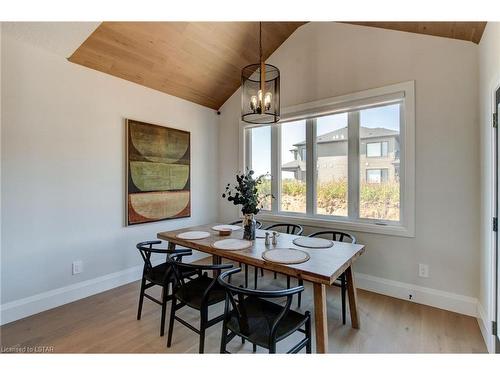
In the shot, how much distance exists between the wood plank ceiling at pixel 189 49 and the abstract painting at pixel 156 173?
63cm

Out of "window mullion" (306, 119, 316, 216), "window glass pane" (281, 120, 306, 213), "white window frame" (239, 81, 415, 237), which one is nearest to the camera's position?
"white window frame" (239, 81, 415, 237)

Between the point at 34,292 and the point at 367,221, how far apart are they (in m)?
3.63

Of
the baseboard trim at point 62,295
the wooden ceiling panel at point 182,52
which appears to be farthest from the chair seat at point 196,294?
the wooden ceiling panel at point 182,52

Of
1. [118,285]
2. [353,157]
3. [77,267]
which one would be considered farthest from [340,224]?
[77,267]

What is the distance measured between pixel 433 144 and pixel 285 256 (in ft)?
6.46

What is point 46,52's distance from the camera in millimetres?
2428

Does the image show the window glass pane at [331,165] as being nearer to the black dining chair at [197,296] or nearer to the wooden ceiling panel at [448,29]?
the wooden ceiling panel at [448,29]

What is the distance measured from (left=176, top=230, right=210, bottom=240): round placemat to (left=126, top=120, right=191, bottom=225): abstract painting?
99cm

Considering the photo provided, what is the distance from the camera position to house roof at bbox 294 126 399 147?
2.85 meters

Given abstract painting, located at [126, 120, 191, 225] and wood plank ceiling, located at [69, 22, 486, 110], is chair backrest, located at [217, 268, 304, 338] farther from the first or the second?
wood plank ceiling, located at [69, 22, 486, 110]

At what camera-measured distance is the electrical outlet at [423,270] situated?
256cm

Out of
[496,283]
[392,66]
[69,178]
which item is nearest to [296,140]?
[392,66]

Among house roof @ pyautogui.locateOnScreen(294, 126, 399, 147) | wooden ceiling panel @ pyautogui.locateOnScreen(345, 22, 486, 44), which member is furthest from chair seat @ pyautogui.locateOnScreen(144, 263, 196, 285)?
wooden ceiling panel @ pyautogui.locateOnScreen(345, 22, 486, 44)
